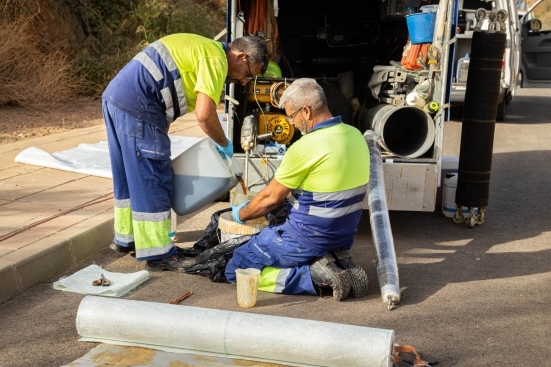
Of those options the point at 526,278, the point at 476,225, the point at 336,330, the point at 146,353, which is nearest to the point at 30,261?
the point at 146,353

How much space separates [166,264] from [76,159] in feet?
11.0

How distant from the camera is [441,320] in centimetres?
470

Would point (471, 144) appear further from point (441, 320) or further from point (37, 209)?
point (37, 209)

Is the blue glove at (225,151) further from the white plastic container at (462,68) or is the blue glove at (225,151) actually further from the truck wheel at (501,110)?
the truck wheel at (501,110)

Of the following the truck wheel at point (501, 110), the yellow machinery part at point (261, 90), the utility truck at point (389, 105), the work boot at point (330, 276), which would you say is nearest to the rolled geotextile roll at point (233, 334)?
the work boot at point (330, 276)

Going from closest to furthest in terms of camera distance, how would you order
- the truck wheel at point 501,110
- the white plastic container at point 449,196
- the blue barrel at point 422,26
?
the blue barrel at point 422,26
the white plastic container at point 449,196
the truck wheel at point 501,110

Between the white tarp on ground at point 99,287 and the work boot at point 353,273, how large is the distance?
1327 millimetres

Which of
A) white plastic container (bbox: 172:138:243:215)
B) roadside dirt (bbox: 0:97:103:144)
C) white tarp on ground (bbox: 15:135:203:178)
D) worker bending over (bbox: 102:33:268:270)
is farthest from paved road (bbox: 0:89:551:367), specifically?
roadside dirt (bbox: 0:97:103:144)

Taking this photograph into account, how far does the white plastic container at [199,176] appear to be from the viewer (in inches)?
219

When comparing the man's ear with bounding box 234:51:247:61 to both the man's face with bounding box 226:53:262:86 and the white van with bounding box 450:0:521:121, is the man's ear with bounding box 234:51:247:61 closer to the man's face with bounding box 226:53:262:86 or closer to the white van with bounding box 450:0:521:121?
the man's face with bounding box 226:53:262:86

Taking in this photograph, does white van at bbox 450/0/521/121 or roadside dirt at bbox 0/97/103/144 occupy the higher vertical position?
white van at bbox 450/0/521/121

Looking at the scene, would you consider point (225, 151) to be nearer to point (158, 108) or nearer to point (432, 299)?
point (158, 108)

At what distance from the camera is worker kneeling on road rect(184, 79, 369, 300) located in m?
4.88

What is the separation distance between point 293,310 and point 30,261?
1785 millimetres
